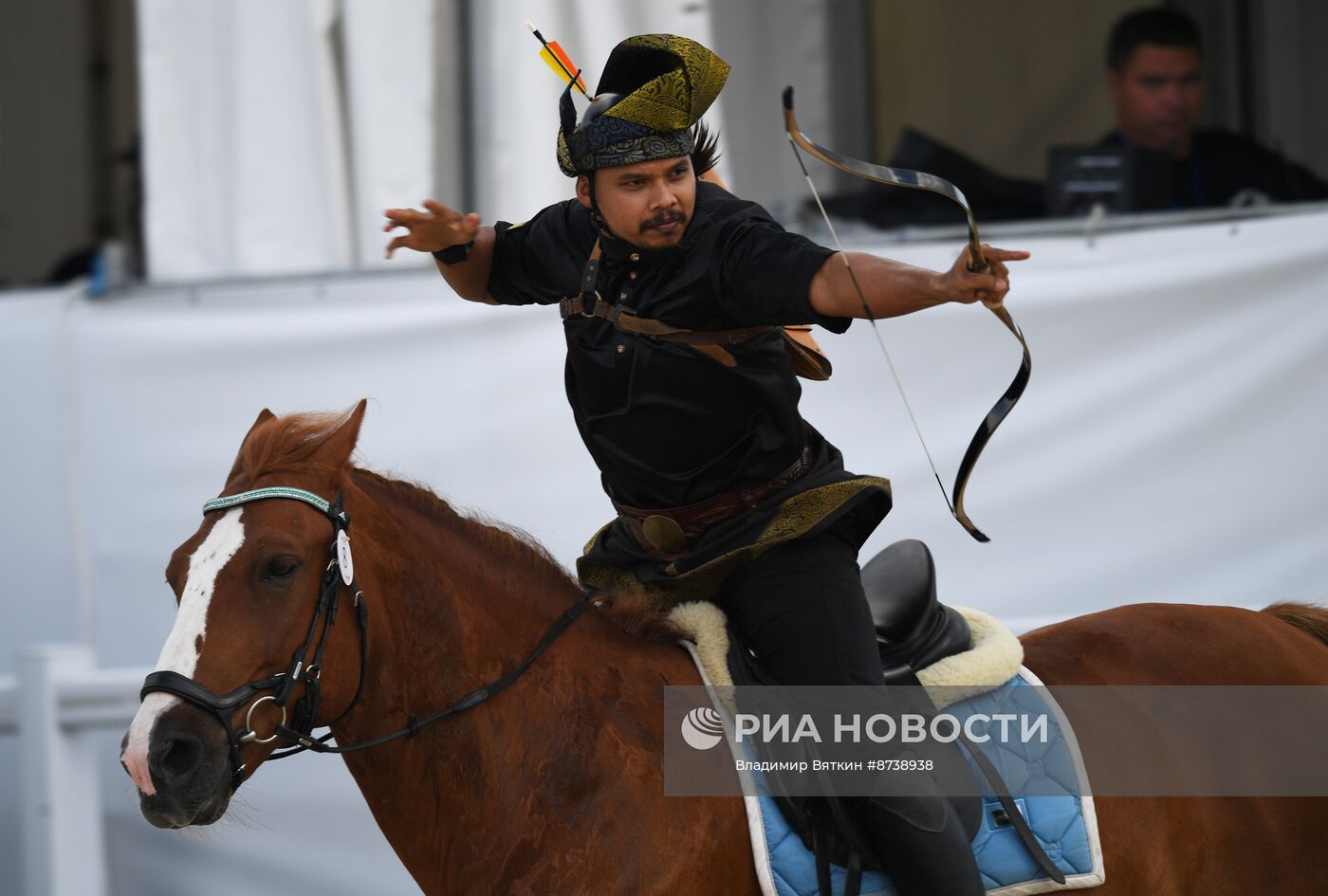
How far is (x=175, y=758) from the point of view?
2.12 meters

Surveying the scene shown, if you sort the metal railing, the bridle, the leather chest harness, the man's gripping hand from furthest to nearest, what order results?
1. the metal railing
2. the leather chest harness
3. the bridle
4. the man's gripping hand

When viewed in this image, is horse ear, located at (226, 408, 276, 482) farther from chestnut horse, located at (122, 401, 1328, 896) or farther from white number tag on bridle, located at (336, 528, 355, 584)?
white number tag on bridle, located at (336, 528, 355, 584)

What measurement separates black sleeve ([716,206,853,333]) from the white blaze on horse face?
85 centimetres

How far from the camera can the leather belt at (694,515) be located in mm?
2553

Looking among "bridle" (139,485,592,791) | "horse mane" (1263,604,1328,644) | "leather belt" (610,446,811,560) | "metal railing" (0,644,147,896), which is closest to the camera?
"bridle" (139,485,592,791)

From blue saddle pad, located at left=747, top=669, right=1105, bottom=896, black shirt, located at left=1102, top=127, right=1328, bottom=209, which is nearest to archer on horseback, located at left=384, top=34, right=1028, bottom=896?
blue saddle pad, located at left=747, top=669, right=1105, bottom=896

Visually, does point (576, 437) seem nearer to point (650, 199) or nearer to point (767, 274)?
point (650, 199)

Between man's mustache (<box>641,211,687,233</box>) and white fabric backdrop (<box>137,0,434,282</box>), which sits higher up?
white fabric backdrop (<box>137,0,434,282</box>)

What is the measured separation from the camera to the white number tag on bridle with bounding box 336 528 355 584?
2.26m

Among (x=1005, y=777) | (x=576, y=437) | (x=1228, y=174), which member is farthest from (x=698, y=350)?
(x=1228, y=174)

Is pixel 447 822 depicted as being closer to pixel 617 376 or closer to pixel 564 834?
pixel 564 834

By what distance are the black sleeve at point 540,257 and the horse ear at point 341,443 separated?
0.49 meters

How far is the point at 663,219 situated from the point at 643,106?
0.19 metres

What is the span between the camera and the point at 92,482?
15.2 feet
